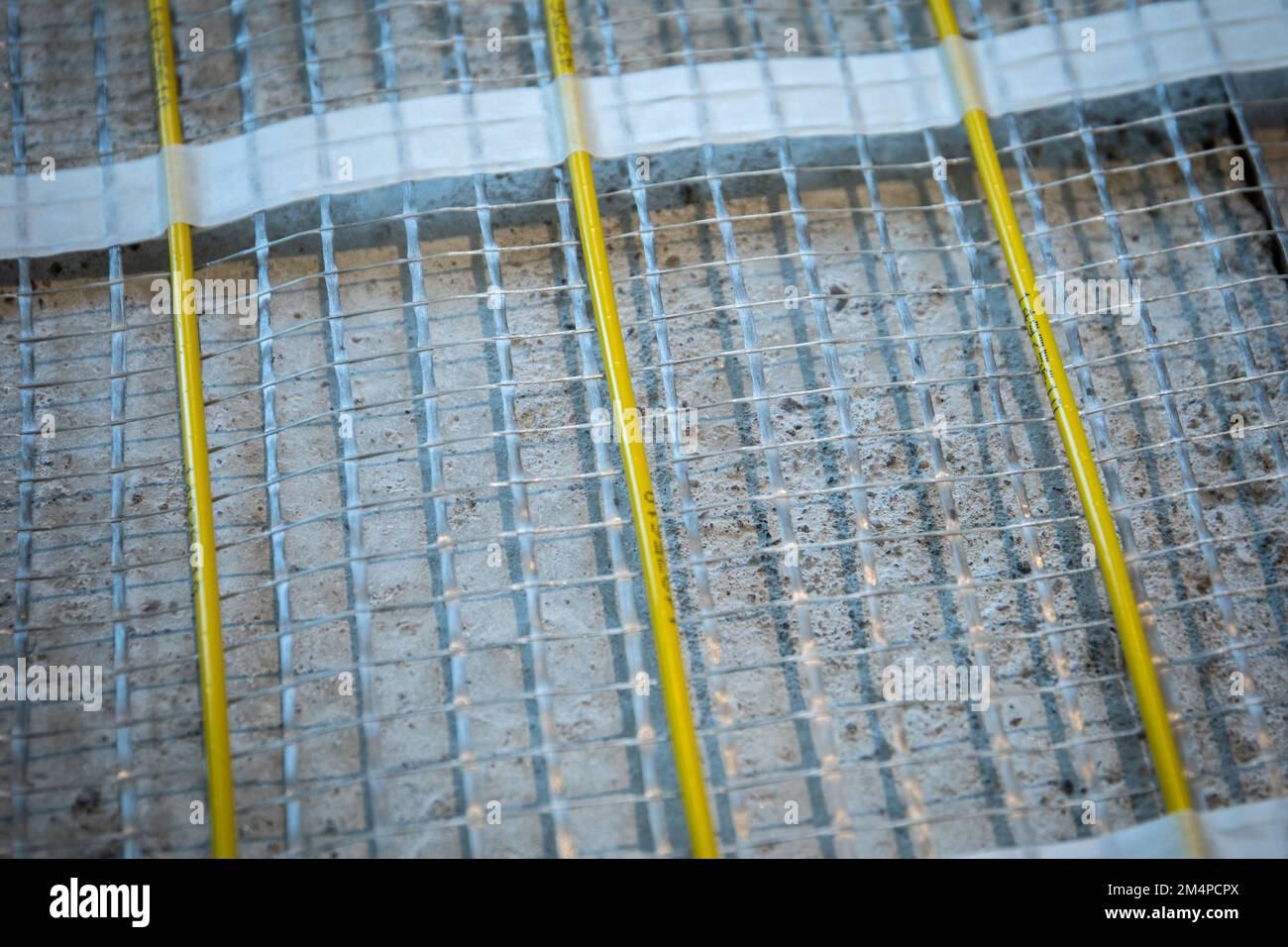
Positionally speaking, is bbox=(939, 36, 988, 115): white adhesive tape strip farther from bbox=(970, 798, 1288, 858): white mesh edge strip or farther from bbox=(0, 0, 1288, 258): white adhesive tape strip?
bbox=(970, 798, 1288, 858): white mesh edge strip

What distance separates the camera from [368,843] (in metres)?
1.89

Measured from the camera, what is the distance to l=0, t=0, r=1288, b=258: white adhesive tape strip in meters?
2.29

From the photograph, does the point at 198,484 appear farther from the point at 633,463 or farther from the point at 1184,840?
the point at 1184,840

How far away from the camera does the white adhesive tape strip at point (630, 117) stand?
2.29 metres

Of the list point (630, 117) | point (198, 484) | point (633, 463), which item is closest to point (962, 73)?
point (630, 117)

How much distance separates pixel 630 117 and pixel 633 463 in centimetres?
76

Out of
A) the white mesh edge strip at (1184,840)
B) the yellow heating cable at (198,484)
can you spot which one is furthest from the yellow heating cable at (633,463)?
the yellow heating cable at (198,484)

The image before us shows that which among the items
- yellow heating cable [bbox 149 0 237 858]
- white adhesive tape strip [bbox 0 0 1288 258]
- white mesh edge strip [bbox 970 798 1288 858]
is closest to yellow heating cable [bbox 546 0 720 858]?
white adhesive tape strip [bbox 0 0 1288 258]

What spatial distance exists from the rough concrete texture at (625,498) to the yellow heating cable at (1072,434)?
0.06 meters

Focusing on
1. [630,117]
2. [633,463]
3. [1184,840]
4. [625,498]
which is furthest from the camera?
[630,117]

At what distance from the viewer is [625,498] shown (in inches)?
84.7

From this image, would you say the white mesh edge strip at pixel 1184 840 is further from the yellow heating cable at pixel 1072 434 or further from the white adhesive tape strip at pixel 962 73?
the white adhesive tape strip at pixel 962 73

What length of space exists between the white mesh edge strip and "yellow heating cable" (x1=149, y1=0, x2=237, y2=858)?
4.05 ft

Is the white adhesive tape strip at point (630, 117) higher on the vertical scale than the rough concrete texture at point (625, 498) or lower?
higher
